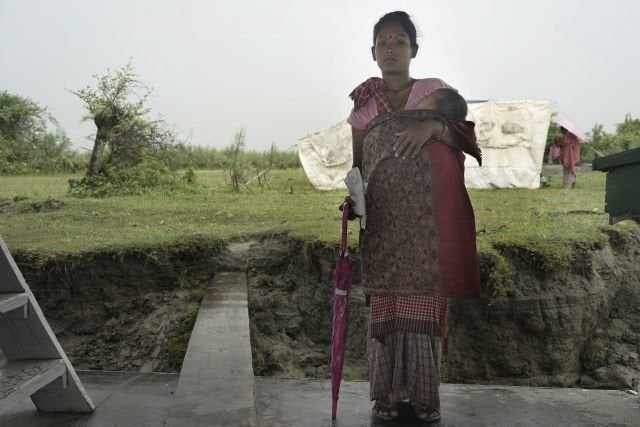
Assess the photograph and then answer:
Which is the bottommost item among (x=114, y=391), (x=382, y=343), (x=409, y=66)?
(x=114, y=391)

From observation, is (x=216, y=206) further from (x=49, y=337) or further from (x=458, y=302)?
(x=49, y=337)

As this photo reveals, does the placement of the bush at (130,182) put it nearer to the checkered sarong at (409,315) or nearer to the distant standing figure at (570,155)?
the distant standing figure at (570,155)

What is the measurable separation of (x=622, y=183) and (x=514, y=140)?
6.04m

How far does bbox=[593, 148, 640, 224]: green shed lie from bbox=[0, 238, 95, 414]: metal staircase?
2.38 metres

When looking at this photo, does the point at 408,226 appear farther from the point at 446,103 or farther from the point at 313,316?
the point at 313,316

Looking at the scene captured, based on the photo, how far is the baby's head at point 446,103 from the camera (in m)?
2.41

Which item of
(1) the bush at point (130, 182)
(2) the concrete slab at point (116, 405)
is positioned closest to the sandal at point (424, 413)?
(2) the concrete slab at point (116, 405)

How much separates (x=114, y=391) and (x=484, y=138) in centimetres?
663

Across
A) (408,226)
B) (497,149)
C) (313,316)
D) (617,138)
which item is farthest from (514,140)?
(408,226)

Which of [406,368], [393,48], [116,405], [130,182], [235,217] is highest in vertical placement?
[393,48]

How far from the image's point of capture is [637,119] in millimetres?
6242

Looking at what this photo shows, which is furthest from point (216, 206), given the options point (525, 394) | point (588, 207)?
point (525, 394)

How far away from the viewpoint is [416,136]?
93.7 inches

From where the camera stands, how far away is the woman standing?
94.3 inches
